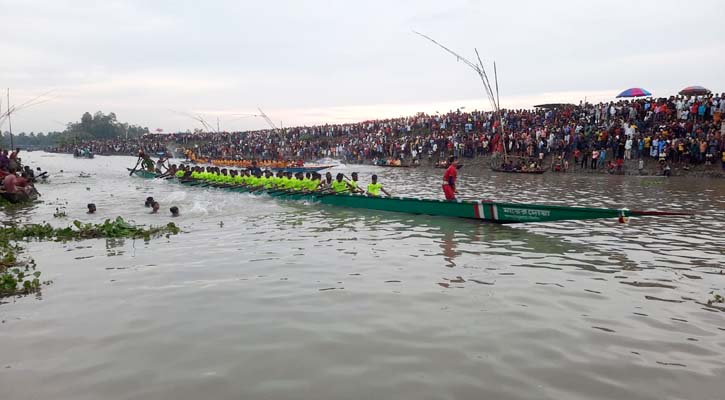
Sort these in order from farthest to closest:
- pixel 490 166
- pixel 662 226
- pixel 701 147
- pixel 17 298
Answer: pixel 490 166 → pixel 701 147 → pixel 662 226 → pixel 17 298

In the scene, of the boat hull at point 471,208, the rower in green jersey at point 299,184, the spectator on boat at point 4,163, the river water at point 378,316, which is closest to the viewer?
the river water at point 378,316

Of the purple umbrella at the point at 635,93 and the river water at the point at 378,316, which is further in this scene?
the purple umbrella at the point at 635,93

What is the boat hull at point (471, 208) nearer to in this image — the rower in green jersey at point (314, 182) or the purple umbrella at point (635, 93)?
the rower in green jersey at point (314, 182)

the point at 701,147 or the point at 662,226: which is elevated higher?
the point at 701,147

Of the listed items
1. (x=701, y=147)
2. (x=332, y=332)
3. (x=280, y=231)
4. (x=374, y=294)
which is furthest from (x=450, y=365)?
(x=701, y=147)

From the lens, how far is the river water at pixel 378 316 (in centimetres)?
423

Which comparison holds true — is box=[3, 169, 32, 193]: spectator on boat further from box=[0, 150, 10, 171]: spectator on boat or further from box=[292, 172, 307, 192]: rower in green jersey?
box=[292, 172, 307, 192]: rower in green jersey

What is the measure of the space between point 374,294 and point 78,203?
1449 centimetres

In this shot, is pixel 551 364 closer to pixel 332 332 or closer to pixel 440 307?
pixel 440 307

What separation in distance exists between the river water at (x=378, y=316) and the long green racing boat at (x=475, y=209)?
15.0 inches

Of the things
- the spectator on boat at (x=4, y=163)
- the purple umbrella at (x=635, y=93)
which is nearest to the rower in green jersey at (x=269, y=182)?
the spectator on boat at (x=4, y=163)

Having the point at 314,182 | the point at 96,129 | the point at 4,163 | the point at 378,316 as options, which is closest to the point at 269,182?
the point at 314,182

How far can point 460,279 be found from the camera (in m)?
7.19

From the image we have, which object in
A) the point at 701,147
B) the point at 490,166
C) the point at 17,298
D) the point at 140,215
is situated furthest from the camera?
the point at 490,166
